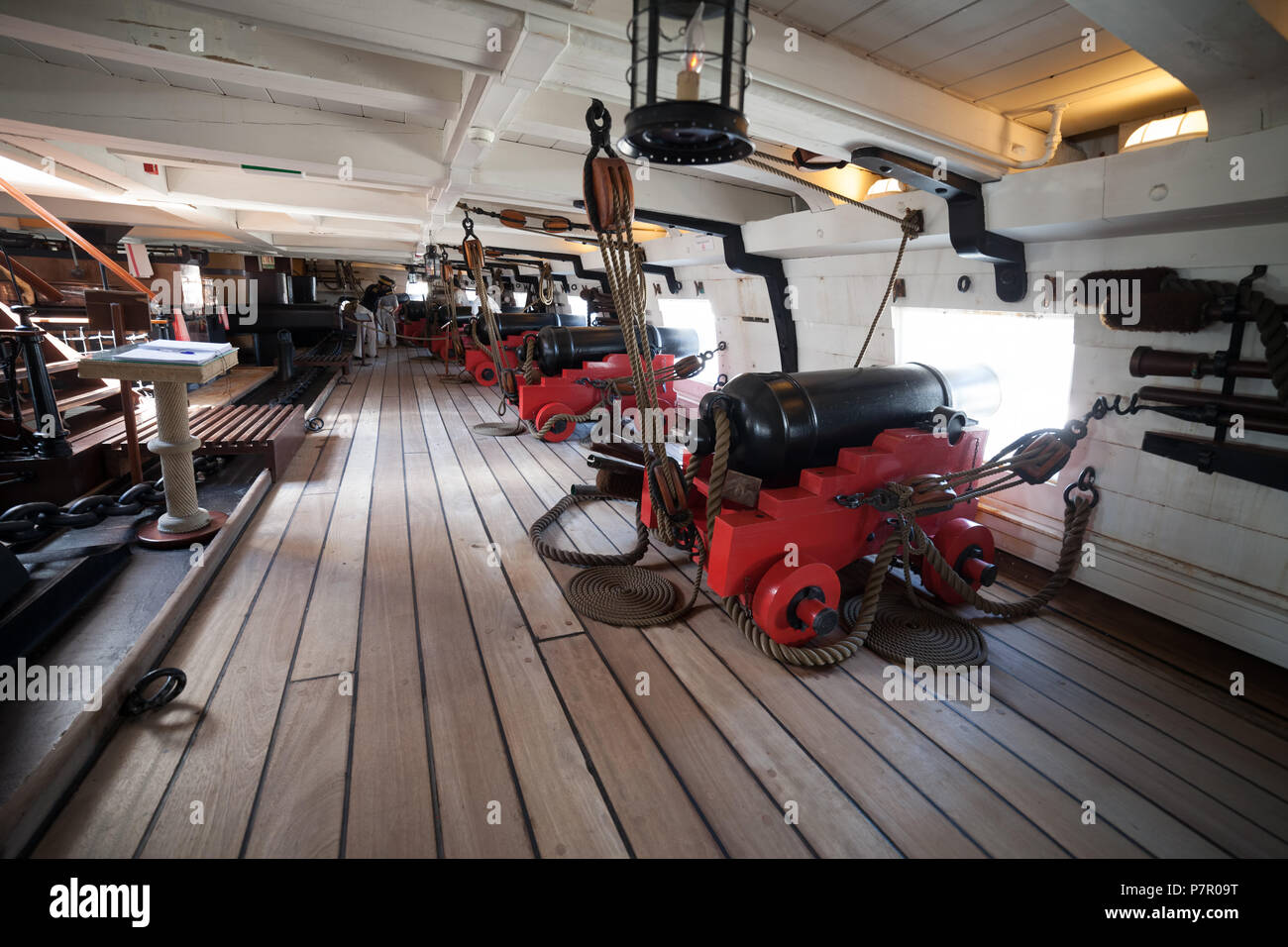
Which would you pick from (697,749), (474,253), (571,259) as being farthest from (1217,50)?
(571,259)

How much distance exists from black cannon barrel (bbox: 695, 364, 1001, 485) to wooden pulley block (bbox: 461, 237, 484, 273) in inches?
144

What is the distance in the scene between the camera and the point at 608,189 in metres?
1.92

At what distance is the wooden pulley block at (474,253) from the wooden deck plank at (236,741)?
3.57m

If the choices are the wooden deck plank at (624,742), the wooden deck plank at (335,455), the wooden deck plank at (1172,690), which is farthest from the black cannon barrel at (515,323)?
the wooden deck plank at (1172,690)

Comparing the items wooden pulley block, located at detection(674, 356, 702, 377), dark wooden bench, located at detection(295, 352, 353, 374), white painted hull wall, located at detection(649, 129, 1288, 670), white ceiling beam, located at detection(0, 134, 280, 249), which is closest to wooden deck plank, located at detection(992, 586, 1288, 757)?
white painted hull wall, located at detection(649, 129, 1288, 670)

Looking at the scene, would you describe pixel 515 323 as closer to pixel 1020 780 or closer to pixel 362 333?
pixel 362 333

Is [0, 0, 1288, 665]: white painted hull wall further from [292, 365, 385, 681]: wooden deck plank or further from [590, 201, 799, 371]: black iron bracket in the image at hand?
[292, 365, 385, 681]: wooden deck plank

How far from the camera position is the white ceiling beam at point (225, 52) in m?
1.82

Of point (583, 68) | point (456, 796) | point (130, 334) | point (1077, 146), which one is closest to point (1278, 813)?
point (456, 796)

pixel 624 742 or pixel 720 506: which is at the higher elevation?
pixel 720 506

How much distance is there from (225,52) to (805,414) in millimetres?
2393
